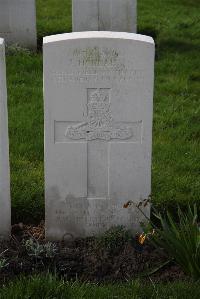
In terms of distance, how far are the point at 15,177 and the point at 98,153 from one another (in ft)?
3.38

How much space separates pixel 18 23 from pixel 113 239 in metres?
4.89

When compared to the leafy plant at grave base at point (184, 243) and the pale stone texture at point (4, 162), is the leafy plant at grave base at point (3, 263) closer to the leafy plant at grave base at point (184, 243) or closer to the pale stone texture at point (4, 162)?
the pale stone texture at point (4, 162)

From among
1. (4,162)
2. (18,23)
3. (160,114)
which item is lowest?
(4,162)

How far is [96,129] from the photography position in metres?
4.28

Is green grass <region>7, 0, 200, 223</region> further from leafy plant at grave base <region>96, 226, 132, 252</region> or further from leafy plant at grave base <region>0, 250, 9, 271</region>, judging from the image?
leafy plant at grave base <region>0, 250, 9, 271</region>

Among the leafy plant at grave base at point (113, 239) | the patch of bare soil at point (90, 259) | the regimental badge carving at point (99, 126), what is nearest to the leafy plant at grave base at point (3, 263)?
the patch of bare soil at point (90, 259)

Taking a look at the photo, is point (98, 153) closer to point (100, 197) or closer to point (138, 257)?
point (100, 197)

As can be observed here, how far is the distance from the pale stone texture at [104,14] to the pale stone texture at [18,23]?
1.74 feet

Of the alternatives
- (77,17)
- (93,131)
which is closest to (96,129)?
(93,131)

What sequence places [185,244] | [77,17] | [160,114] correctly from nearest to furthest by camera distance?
[185,244] < [160,114] < [77,17]

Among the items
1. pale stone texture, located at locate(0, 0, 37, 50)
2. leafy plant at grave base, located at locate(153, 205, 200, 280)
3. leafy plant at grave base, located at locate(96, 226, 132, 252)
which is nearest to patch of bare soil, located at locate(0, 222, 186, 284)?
leafy plant at grave base, located at locate(96, 226, 132, 252)

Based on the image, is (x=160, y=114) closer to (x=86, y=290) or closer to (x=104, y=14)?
(x=104, y=14)

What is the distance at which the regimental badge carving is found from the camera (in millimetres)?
4223

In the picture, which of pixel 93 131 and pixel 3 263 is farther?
pixel 93 131
